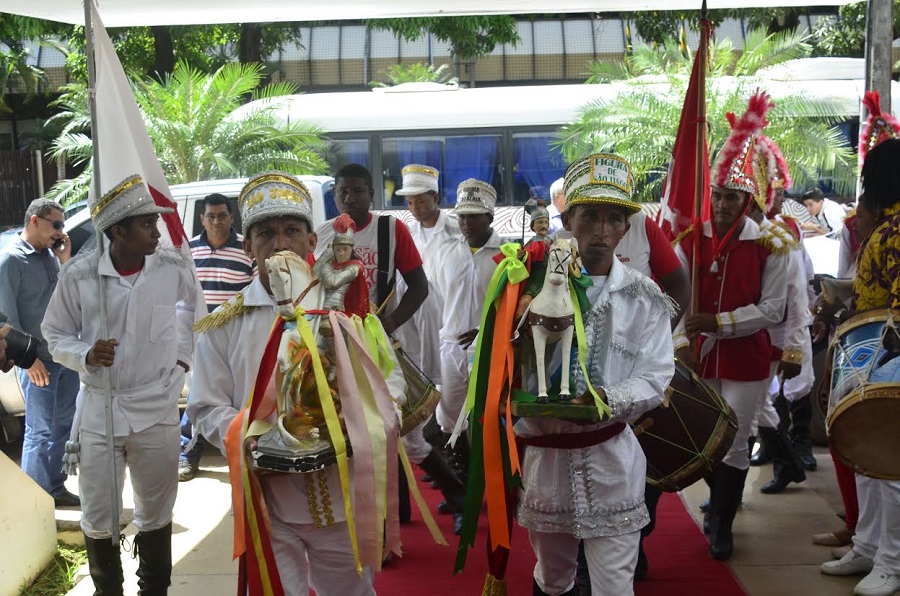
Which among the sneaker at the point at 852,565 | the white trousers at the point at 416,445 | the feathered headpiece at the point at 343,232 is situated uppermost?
the feathered headpiece at the point at 343,232

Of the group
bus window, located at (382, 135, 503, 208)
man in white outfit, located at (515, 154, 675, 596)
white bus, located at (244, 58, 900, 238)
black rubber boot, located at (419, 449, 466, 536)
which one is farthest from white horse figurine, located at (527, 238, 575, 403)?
bus window, located at (382, 135, 503, 208)

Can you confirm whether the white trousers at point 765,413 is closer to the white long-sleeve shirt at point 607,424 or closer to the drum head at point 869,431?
the drum head at point 869,431

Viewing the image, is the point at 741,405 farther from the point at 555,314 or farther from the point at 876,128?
the point at 555,314

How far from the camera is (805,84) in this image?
16.6 metres

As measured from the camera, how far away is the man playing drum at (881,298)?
200 inches

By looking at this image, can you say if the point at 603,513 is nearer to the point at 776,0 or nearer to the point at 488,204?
the point at 488,204

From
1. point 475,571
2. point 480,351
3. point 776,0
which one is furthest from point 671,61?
point 480,351

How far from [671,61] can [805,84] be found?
8.28 ft

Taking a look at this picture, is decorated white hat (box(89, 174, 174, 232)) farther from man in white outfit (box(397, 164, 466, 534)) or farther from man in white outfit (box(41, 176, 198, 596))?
man in white outfit (box(397, 164, 466, 534))

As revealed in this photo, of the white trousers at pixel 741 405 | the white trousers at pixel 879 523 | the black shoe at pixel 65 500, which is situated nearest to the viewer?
the white trousers at pixel 879 523

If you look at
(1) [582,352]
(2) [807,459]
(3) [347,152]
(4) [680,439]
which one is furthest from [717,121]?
(1) [582,352]

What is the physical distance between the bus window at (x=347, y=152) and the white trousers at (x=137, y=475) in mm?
10884

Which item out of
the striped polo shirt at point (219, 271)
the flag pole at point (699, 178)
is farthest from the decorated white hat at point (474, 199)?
the striped polo shirt at point (219, 271)

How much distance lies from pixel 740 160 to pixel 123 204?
3.46m
